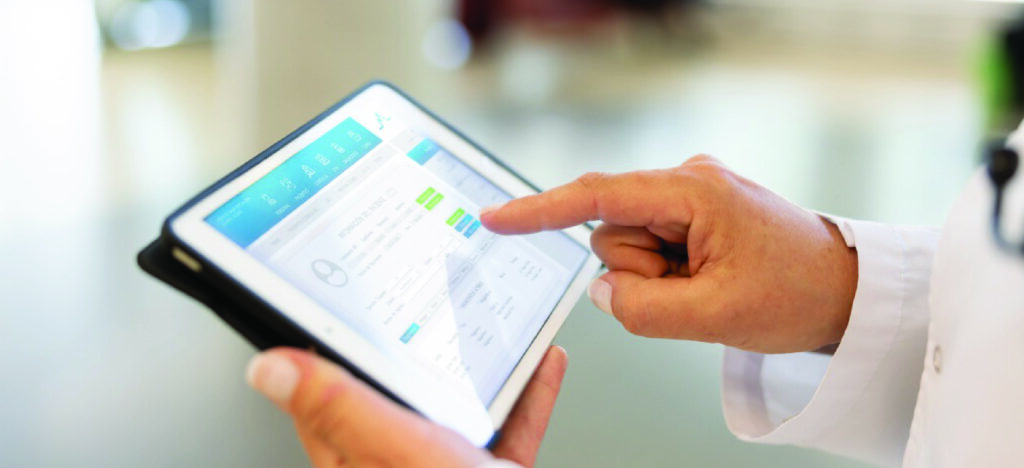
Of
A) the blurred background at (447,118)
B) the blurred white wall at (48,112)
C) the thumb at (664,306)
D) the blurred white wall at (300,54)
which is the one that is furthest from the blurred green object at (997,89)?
the blurred white wall at (48,112)

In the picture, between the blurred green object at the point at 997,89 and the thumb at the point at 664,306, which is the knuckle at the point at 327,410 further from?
the blurred green object at the point at 997,89

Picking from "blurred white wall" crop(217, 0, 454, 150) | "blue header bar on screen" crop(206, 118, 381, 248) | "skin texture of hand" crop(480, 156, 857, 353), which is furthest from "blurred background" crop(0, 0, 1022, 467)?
"blue header bar on screen" crop(206, 118, 381, 248)

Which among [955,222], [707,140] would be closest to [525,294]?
[955,222]

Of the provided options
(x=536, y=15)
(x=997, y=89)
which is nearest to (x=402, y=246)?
(x=997, y=89)

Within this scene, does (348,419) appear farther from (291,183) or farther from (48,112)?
(48,112)

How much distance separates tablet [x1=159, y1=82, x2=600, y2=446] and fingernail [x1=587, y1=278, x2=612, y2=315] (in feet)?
0.07

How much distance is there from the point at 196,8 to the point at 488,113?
139 cm

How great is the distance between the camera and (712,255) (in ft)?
1.90

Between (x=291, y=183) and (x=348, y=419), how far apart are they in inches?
7.1

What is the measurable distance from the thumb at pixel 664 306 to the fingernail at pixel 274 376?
0.92 feet

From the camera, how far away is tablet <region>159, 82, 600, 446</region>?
17.5 inches

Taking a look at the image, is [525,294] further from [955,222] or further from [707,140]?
[707,140]

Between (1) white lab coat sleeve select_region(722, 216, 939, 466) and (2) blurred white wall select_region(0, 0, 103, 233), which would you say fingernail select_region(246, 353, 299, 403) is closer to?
(1) white lab coat sleeve select_region(722, 216, 939, 466)

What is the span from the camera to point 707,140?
5.84ft
